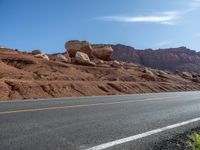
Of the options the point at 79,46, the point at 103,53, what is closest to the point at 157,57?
the point at 103,53

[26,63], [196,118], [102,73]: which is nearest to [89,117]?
[196,118]

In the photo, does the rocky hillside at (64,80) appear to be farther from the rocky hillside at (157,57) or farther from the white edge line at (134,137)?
the rocky hillside at (157,57)

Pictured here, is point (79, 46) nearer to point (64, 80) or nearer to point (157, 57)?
point (64, 80)

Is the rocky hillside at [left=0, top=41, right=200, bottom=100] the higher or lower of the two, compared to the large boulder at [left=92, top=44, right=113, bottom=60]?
higher

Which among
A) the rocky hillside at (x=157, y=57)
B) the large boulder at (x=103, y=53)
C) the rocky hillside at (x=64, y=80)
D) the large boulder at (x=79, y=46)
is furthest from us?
the rocky hillside at (x=157, y=57)

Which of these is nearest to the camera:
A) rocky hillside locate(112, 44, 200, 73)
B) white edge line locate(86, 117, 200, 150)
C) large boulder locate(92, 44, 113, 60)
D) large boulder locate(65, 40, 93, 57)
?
white edge line locate(86, 117, 200, 150)

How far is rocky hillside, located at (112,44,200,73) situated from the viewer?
439ft

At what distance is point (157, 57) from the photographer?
452ft

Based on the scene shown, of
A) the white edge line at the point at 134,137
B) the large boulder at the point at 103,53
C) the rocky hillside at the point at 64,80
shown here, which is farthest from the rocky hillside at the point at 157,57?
the white edge line at the point at 134,137

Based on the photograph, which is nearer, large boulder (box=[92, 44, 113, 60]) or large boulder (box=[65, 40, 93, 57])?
large boulder (box=[65, 40, 93, 57])

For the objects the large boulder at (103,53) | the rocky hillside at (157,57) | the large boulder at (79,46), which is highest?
the large boulder at (79,46)

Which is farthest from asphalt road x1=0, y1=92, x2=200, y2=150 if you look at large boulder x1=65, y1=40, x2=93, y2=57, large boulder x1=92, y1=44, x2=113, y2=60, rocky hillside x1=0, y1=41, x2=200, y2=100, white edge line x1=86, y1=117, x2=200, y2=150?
large boulder x1=92, y1=44, x2=113, y2=60

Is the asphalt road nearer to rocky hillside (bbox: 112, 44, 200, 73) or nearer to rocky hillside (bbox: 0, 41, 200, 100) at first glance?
rocky hillside (bbox: 0, 41, 200, 100)

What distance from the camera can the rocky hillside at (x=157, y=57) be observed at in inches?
5271
